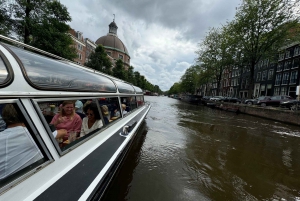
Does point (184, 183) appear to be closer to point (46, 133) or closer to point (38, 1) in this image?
point (46, 133)

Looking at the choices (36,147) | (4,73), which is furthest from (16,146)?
(4,73)

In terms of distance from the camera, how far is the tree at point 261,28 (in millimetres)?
21391

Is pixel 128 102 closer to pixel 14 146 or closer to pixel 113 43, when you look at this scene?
pixel 14 146

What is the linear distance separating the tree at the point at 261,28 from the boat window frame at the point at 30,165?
27.5 m

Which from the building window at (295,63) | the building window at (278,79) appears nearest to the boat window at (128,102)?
the building window at (295,63)

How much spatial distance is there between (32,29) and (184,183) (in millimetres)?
17756

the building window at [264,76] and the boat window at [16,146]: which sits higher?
the building window at [264,76]

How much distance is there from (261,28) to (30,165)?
28.7m

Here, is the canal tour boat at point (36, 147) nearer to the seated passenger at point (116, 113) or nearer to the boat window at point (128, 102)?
the seated passenger at point (116, 113)

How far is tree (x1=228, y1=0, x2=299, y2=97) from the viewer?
21391 millimetres

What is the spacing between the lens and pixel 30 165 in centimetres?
154

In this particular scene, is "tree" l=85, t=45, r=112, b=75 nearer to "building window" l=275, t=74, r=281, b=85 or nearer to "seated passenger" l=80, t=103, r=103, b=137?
"seated passenger" l=80, t=103, r=103, b=137

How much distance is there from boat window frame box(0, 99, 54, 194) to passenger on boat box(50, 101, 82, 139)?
1.07 meters

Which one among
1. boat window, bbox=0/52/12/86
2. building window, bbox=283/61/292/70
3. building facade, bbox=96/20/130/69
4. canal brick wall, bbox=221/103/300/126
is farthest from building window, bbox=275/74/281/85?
building facade, bbox=96/20/130/69
